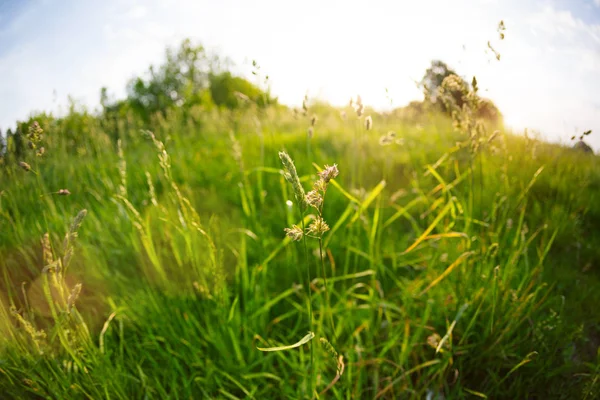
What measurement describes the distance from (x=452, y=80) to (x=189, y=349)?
168 centimetres

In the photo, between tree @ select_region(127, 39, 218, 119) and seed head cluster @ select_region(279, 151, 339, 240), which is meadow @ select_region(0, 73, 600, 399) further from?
tree @ select_region(127, 39, 218, 119)

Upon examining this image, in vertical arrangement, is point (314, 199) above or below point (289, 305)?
above

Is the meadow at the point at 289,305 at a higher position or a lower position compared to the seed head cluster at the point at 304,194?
lower

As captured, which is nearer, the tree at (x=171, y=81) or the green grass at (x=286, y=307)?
the green grass at (x=286, y=307)

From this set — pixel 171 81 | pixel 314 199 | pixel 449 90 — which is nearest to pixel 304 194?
pixel 314 199

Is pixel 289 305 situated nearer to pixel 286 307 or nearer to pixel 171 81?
pixel 286 307

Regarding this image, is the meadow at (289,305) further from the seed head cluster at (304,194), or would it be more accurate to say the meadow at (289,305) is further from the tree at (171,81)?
the tree at (171,81)

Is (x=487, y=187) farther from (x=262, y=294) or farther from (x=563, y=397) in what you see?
(x=262, y=294)


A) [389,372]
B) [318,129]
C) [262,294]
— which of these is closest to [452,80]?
[389,372]

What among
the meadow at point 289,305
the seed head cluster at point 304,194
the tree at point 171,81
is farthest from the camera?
the tree at point 171,81

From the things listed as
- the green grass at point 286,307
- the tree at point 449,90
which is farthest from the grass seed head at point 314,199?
the tree at point 449,90

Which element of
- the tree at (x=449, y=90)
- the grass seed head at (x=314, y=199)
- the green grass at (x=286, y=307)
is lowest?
the green grass at (x=286, y=307)

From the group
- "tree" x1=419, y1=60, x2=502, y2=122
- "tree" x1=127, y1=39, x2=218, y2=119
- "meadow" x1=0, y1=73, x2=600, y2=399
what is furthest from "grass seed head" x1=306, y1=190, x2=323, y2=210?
"tree" x1=127, y1=39, x2=218, y2=119

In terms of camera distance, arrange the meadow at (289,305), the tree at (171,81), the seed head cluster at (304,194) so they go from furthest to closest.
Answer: the tree at (171,81), the meadow at (289,305), the seed head cluster at (304,194)
